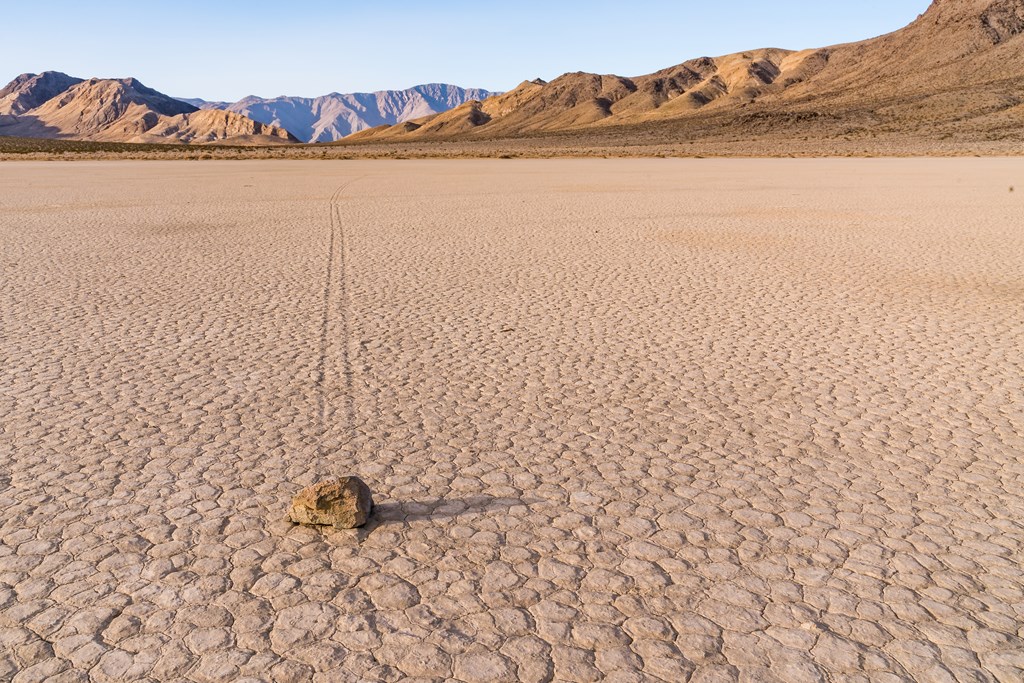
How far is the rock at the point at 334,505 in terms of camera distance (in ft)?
11.9

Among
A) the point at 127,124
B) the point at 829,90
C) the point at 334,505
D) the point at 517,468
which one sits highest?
the point at 829,90

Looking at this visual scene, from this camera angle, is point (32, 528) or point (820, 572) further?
point (32, 528)

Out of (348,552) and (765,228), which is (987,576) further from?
(765,228)

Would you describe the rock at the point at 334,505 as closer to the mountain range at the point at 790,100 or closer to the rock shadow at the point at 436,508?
the rock shadow at the point at 436,508

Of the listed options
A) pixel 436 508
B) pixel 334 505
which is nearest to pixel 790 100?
pixel 436 508

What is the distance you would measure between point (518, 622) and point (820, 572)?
125 cm

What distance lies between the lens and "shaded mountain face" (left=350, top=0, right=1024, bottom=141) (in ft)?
225

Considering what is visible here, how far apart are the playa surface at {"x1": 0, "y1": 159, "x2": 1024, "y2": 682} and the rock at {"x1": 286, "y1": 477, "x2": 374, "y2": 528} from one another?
8 centimetres

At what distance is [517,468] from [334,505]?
1.09 meters

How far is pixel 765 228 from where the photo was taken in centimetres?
1395

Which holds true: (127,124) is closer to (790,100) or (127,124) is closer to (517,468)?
(790,100)

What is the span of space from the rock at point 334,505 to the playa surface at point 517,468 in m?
0.08

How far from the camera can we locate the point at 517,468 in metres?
4.38

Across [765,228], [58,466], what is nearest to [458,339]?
[58,466]
